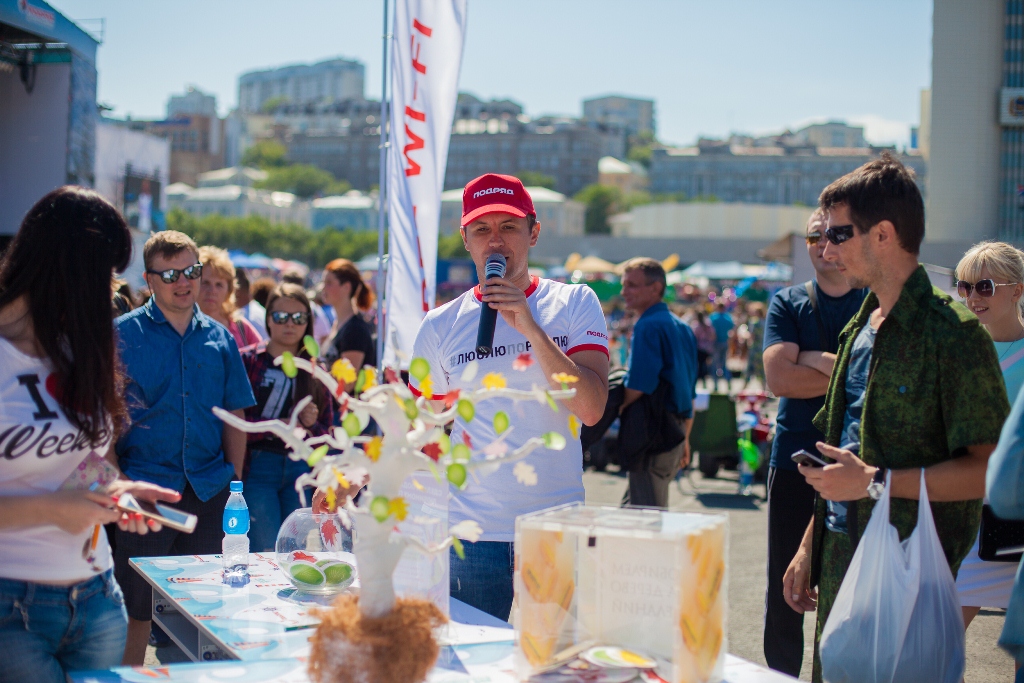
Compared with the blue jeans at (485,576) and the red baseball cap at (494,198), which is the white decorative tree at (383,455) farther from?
the red baseball cap at (494,198)

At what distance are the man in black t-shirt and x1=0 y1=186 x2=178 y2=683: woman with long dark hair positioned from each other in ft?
7.63

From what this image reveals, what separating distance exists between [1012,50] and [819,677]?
40.1 meters

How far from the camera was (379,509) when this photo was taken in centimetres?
149

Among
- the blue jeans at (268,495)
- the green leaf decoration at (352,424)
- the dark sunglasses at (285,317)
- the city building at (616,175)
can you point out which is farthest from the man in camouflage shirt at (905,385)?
the city building at (616,175)

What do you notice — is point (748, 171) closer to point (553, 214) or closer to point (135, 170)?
A: point (553, 214)

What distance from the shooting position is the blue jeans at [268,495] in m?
4.41

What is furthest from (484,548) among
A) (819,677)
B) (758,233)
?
(758,233)

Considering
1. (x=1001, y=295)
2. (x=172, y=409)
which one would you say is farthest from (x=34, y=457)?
(x=1001, y=295)

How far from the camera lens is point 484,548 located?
2.59 metres

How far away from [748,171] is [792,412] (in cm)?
12289

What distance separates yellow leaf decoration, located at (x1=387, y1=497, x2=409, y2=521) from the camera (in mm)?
1501

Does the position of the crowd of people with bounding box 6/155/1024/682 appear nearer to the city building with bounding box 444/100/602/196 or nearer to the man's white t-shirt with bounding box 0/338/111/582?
the man's white t-shirt with bounding box 0/338/111/582

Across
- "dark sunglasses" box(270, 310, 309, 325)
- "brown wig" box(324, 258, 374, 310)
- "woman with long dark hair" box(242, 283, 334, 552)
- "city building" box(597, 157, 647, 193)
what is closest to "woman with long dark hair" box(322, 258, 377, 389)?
"brown wig" box(324, 258, 374, 310)

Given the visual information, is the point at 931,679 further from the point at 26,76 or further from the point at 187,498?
the point at 26,76
